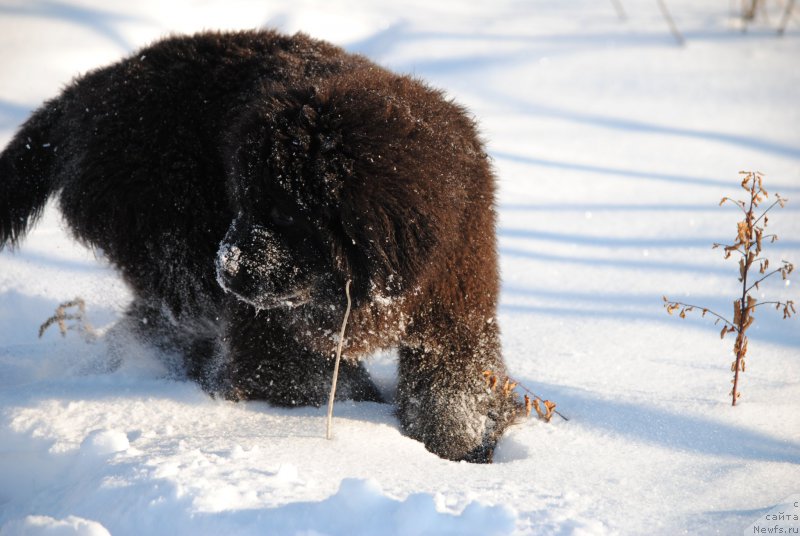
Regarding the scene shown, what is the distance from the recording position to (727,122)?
6.65 metres

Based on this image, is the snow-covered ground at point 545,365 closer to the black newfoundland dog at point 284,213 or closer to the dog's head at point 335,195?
the black newfoundland dog at point 284,213

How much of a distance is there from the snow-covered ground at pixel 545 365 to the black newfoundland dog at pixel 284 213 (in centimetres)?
21

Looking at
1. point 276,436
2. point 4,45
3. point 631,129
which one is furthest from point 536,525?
point 4,45

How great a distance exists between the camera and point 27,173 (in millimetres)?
3332

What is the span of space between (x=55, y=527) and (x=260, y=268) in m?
0.96

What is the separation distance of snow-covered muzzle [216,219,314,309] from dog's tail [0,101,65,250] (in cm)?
134

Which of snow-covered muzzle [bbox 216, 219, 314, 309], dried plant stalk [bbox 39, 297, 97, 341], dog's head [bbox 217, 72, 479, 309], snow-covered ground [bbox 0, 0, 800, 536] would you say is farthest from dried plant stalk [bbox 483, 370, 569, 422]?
dried plant stalk [bbox 39, 297, 97, 341]

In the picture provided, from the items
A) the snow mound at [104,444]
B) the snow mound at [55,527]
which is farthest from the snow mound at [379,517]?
the snow mound at [104,444]

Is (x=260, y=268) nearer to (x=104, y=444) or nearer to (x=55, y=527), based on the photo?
(x=104, y=444)

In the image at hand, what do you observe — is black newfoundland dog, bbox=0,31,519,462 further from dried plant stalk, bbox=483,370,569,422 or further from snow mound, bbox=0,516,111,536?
snow mound, bbox=0,516,111,536

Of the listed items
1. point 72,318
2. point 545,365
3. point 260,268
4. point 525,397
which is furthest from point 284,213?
point 72,318

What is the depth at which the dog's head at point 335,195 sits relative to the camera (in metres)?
2.35

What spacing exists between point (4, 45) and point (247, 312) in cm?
654

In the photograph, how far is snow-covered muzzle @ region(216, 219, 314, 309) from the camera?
2.41 meters
